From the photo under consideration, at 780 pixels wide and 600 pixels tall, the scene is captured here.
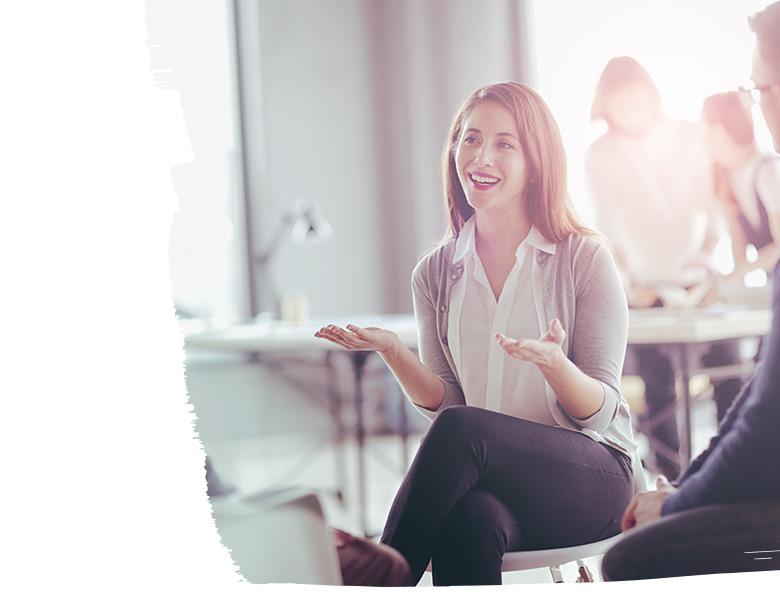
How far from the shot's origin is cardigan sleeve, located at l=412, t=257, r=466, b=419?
0.94 meters

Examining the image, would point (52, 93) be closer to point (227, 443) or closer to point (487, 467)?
point (227, 443)

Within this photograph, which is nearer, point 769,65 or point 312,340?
point 769,65

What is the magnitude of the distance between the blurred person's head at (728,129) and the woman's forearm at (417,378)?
0.48 metres

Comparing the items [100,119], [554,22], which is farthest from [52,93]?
[554,22]

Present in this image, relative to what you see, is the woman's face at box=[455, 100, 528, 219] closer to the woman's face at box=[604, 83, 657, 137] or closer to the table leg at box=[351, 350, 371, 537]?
the woman's face at box=[604, 83, 657, 137]

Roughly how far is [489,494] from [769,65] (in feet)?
2.19

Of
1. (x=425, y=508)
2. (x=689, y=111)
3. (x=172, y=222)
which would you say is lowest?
(x=425, y=508)

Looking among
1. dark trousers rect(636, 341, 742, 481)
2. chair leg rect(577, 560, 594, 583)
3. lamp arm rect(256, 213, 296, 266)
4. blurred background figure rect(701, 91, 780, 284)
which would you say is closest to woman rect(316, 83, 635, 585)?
chair leg rect(577, 560, 594, 583)

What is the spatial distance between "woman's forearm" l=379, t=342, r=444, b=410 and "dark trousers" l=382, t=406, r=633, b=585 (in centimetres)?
7

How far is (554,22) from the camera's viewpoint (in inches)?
38.0

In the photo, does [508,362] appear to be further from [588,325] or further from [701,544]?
[701,544]

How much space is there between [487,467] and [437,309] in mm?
211

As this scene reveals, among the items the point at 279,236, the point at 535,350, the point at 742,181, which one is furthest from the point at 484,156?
the point at 279,236

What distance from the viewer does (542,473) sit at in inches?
34.3
